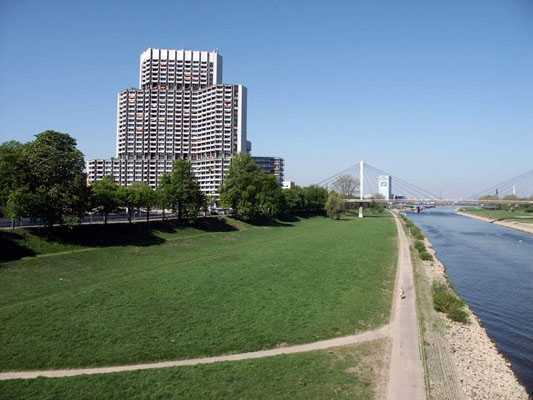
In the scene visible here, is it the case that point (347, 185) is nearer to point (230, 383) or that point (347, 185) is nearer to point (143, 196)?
point (143, 196)

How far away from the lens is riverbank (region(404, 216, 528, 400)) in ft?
46.1

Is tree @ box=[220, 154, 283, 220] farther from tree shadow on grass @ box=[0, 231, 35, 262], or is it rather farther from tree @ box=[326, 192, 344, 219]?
tree shadow on grass @ box=[0, 231, 35, 262]

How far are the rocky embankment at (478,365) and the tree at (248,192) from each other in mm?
48309

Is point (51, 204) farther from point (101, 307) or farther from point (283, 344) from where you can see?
point (283, 344)

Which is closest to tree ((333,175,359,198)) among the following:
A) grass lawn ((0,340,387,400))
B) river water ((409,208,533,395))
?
river water ((409,208,533,395))

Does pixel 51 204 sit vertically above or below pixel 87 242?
above

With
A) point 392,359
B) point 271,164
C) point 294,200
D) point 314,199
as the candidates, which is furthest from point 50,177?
point 271,164

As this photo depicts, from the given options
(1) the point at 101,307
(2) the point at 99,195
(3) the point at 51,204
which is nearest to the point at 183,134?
(2) the point at 99,195

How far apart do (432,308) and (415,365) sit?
31.4 ft

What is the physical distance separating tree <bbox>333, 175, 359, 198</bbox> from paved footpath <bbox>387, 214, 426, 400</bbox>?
114 meters

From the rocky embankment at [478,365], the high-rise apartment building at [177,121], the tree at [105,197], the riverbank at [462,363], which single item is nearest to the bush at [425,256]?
the riverbank at [462,363]

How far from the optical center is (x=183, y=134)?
448ft

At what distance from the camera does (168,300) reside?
75.4 ft

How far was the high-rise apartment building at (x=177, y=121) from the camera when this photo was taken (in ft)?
423
